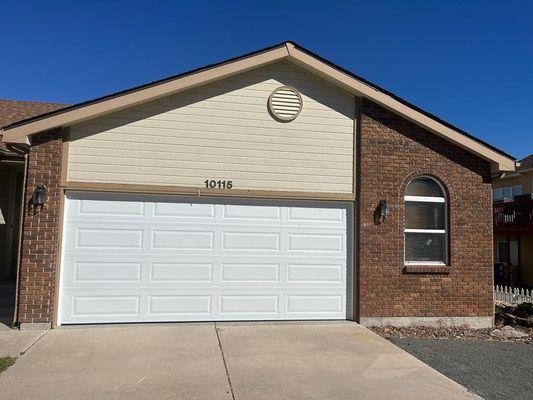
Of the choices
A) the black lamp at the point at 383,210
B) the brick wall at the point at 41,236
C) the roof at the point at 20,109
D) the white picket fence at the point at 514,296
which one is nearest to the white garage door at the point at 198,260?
the brick wall at the point at 41,236

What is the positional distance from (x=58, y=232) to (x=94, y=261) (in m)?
0.78

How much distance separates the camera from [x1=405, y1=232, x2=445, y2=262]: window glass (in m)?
9.40

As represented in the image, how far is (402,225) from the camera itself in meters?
9.24

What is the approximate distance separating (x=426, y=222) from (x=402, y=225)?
24.4 inches

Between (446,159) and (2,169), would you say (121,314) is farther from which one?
(446,159)

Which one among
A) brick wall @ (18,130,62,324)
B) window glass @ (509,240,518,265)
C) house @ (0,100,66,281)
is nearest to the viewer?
brick wall @ (18,130,62,324)

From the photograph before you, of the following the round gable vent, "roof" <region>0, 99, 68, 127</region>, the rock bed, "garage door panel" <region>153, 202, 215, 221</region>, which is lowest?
the rock bed

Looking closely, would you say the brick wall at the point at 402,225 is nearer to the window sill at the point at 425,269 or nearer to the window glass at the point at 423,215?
the window sill at the point at 425,269

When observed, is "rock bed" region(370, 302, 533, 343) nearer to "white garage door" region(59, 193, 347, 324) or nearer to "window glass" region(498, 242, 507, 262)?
"white garage door" region(59, 193, 347, 324)

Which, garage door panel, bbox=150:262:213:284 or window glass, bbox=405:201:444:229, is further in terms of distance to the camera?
window glass, bbox=405:201:444:229

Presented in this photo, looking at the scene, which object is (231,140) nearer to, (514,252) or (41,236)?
(41,236)

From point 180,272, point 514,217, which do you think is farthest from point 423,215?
point 514,217

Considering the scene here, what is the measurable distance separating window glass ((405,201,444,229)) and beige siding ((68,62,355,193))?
4.32 feet

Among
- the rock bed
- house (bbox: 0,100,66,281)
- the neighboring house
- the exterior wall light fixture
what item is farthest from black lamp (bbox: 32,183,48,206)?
the neighboring house
